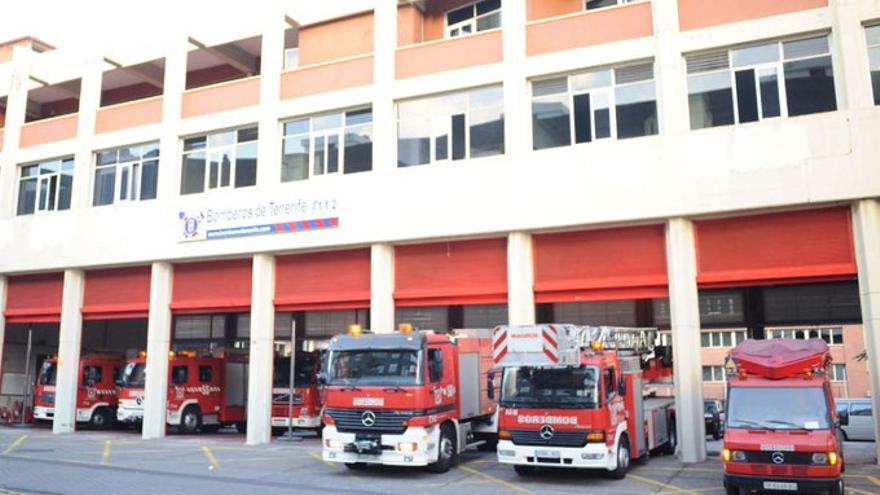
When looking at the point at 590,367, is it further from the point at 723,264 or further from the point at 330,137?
the point at 330,137

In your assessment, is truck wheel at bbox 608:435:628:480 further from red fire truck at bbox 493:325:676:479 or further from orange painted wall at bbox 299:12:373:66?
orange painted wall at bbox 299:12:373:66

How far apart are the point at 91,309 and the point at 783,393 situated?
24066 millimetres

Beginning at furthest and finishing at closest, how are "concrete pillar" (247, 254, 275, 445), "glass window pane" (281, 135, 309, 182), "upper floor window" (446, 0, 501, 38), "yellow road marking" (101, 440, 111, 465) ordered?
"glass window pane" (281, 135, 309, 182) → "upper floor window" (446, 0, 501, 38) → "concrete pillar" (247, 254, 275, 445) → "yellow road marking" (101, 440, 111, 465)

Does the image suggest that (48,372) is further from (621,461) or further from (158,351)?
(621,461)

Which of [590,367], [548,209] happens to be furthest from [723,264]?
[590,367]

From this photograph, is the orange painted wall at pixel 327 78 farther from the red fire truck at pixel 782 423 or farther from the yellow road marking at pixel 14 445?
the red fire truck at pixel 782 423

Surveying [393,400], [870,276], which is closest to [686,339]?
[870,276]

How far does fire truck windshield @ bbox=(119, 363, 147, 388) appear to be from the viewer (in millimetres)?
26500

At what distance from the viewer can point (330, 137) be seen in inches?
930

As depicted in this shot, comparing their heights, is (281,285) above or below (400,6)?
below

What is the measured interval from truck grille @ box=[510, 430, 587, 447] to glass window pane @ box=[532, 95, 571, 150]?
9.06 metres

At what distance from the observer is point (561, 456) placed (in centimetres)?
1374

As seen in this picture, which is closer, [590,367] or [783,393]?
[783,393]

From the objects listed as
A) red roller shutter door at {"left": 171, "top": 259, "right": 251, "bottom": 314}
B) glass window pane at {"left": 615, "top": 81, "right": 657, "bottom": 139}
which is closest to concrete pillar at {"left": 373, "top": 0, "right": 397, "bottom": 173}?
red roller shutter door at {"left": 171, "top": 259, "right": 251, "bottom": 314}
